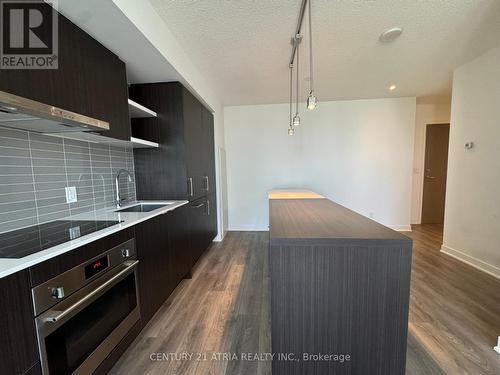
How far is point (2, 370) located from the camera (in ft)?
2.39

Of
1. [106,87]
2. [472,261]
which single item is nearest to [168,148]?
[106,87]

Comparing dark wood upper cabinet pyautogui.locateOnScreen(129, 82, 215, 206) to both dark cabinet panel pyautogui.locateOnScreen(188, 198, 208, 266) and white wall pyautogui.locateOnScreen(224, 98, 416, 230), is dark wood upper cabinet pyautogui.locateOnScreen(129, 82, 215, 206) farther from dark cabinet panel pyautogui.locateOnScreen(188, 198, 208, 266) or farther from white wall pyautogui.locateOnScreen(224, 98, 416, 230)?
white wall pyautogui.locateOnScreen(224, 98, 416, 230)

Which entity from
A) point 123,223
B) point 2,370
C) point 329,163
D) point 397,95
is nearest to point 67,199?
point 123,223

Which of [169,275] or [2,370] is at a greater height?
[2,370]

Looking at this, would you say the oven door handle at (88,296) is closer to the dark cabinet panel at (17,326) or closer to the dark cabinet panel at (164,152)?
the dark cabinet panel at (17,326)

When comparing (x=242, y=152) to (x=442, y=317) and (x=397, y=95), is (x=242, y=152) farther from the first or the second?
(x=442, y=317)

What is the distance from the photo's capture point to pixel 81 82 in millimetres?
1338

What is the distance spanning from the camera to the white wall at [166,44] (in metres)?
1.36

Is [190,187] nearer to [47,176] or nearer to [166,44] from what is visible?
[47,176]

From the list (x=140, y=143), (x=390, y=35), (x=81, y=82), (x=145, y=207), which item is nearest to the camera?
(x=81, y=82)

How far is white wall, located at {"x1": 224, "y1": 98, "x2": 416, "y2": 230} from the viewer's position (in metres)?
4.02

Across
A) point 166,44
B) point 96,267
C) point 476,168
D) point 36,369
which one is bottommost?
point 36,369

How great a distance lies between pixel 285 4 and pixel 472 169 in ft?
9.60

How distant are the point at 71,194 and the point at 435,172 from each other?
242 inches
